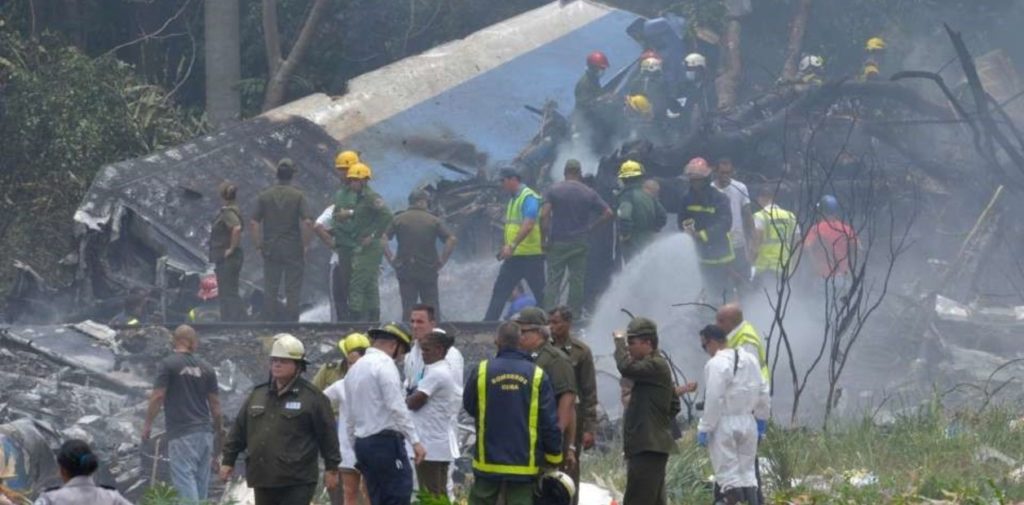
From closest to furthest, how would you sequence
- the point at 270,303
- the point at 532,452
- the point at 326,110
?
the point at 532,452 < the point at 270,303 < the point at 326,110

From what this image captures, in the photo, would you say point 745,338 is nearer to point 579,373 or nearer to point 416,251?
point 579,373

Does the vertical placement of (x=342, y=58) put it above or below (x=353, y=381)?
above

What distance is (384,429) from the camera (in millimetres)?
9375

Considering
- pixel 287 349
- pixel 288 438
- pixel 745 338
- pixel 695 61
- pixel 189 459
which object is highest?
pixel 695 61

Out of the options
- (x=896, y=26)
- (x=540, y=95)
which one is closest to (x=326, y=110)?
(x=540, y=95)

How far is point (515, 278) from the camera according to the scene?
1605 cm

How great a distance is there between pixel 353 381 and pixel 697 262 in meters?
7.60

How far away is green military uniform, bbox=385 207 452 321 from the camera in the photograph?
609 inches

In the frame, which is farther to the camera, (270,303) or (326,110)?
(326,110)

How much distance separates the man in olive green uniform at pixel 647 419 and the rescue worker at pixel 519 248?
6.23 metres

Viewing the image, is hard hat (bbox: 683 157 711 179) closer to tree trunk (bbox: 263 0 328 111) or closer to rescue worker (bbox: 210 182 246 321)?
rescue worker (bbox: 210 182 246 321)

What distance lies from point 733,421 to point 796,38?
47.0 ft

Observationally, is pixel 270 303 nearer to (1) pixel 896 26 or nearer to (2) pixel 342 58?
(2) pixel 342 58

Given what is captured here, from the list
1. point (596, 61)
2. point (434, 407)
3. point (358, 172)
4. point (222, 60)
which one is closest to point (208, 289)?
point (358, 172)
